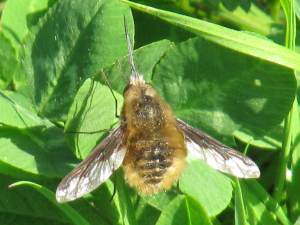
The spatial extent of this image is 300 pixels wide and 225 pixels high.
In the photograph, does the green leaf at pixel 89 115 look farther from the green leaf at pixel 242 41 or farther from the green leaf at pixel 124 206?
the green leaf at pixel 242 41

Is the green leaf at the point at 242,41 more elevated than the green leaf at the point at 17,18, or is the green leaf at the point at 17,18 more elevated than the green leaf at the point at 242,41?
the green leaf at the point at 242,41

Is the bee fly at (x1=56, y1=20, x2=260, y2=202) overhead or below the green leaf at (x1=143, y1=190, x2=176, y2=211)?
overhead

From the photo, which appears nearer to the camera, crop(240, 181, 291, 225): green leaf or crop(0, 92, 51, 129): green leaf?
crop(0, 92, 51, 129): green leaf

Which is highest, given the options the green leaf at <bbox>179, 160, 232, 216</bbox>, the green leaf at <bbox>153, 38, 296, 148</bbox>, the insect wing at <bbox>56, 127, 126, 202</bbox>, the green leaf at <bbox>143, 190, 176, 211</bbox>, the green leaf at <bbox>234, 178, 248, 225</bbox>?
the green leaf at <bbox>153, 38, 296, 148</bbox>

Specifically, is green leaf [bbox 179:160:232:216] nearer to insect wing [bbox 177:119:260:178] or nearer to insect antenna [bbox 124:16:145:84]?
insect wing [bbox 177:119:260:178]

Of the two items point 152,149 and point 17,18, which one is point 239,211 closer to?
point 152,149

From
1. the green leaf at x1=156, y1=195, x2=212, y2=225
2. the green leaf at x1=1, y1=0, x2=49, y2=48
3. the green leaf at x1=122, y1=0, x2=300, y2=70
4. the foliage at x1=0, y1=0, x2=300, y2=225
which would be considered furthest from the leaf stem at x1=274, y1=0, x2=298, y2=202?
the green leaf at x1=1, y1=0, x2=49, y2=48

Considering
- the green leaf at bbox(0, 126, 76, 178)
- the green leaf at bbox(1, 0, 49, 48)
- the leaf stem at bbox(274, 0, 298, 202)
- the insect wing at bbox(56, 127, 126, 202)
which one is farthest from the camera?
the green leaf at bbox(1, 0, 49, 48)

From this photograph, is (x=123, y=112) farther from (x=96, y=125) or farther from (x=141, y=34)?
(x=141, y=34)

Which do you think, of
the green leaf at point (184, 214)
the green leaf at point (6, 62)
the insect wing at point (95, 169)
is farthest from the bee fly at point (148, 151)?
the green leaf at point (6, 62)
